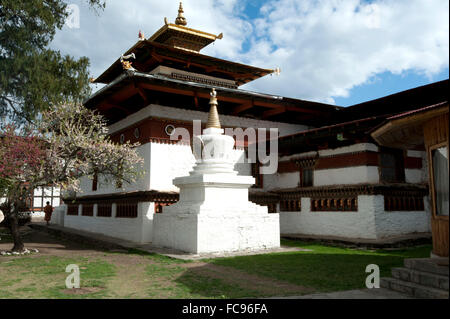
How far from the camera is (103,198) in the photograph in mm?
16875

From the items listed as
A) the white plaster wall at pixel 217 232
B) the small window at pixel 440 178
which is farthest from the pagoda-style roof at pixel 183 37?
the small window at pixel 440 178

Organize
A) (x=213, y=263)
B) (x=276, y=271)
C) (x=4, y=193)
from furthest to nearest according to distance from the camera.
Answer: (x=4, y=193) < (x=213, y=263) < (x=276, y=271)

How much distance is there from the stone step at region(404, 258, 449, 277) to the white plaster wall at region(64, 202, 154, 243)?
9273 mm

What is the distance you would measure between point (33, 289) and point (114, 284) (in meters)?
1.28

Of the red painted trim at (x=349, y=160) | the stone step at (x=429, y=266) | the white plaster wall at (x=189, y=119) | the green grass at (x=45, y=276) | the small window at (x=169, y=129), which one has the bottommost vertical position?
→ the green grass at (x=45, y=276)

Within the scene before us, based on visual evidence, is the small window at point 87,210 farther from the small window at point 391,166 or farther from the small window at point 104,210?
the small window at point 391,166

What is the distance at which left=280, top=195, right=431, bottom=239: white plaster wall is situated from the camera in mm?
12586

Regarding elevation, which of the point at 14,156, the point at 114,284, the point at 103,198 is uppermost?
the point at 14,156

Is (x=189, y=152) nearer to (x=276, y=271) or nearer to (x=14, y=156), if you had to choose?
(x=14, y=156)

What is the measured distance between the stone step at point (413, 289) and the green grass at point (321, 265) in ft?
1.62

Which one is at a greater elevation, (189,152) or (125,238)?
(189,152)

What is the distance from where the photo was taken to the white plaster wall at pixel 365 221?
12586mm

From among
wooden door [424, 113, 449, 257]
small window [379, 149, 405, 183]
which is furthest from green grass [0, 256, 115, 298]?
small window [379, 149, 405, 183]

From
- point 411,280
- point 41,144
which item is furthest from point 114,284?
point 41,144
